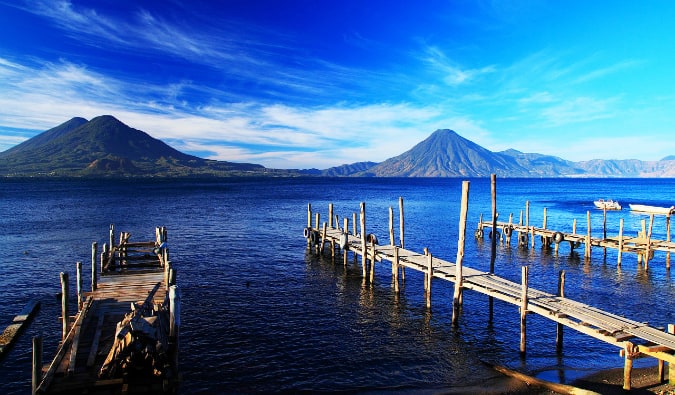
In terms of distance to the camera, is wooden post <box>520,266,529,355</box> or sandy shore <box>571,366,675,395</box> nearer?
sandy shore <box>571,366,675,395</box>

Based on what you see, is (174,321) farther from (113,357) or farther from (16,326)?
(16,326)

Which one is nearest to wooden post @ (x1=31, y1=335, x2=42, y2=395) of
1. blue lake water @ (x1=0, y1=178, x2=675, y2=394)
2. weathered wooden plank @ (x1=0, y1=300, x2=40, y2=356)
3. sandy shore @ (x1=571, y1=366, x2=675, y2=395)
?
blue lake water @ (x1=0, y1=178, x2=675, y2=394)

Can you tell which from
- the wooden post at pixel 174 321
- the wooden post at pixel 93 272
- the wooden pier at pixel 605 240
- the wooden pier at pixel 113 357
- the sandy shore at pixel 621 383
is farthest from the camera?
the wooden pier at pixel 605 240

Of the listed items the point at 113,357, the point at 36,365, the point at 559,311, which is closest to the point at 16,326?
the point at 36,365

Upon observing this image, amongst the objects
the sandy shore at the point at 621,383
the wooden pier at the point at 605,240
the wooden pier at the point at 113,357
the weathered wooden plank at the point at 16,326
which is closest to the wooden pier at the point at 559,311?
the sandy shore at the point at 621,383

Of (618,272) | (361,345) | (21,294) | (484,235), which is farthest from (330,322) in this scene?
(484,235)

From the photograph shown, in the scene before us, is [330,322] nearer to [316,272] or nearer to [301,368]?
[301,368]

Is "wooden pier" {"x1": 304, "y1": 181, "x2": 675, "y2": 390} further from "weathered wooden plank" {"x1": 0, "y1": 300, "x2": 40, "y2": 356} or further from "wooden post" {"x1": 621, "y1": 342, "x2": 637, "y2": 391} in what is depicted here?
"weathered wooden plank" {"x1": 0, "y1": 300, "x2": 40, "y2": 356}

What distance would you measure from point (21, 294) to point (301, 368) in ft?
59.5

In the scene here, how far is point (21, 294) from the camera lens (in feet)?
77.5

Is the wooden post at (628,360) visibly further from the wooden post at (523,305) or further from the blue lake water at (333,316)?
the wooden post at (523,305)

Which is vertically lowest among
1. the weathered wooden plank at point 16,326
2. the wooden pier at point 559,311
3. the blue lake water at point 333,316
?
the blue lake water at point 333,316

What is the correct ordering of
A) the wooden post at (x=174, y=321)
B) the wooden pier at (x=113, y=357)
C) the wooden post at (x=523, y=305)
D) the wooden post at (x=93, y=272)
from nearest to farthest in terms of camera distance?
the wooden pier at (x=113, y=357) < the wooden post at (x=174, y=321) < the wooden post at (x=523, y=305) < the wooden post at (x=93, y=272)

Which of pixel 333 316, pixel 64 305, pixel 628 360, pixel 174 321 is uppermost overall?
pixel 174 321
